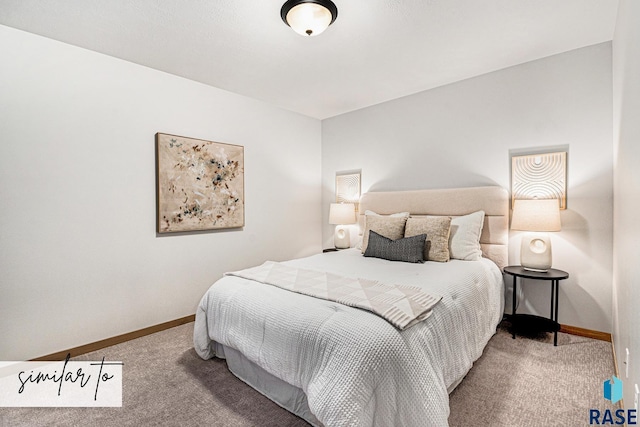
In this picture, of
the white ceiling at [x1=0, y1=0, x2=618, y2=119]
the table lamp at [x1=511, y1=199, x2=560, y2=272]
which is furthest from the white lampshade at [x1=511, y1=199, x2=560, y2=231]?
the white ceiling at [x1=0, y1=0, x2=618, y2=119]

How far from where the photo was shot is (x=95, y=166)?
265 centimetres

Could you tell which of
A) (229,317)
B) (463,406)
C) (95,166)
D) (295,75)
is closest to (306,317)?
(229,317)

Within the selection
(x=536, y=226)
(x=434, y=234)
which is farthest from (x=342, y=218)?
(x=536, y=226)

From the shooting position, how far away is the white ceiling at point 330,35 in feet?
6.89

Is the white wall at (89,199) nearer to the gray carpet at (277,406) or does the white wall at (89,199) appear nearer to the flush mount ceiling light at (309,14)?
the gray carpet at (277,406)

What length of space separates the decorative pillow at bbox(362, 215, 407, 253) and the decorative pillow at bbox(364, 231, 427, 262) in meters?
0.12

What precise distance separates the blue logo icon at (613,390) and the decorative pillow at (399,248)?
141cm

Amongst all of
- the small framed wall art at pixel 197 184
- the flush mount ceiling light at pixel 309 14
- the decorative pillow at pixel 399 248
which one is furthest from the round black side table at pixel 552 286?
the small framed wall art at pixel 197 184

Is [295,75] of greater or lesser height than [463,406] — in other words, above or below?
above

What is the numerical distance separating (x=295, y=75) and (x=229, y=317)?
242cm

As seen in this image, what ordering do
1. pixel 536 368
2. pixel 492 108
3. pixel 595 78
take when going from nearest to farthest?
pixel 536 368, pixel 595 78, pixel 492 108

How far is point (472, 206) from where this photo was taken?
126 inches

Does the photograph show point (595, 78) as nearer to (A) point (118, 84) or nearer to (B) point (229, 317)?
(B) point (229, 317)

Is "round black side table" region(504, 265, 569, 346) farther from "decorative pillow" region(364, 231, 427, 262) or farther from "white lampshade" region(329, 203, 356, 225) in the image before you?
"white lampshade" region(329, 203, 356, 225)
